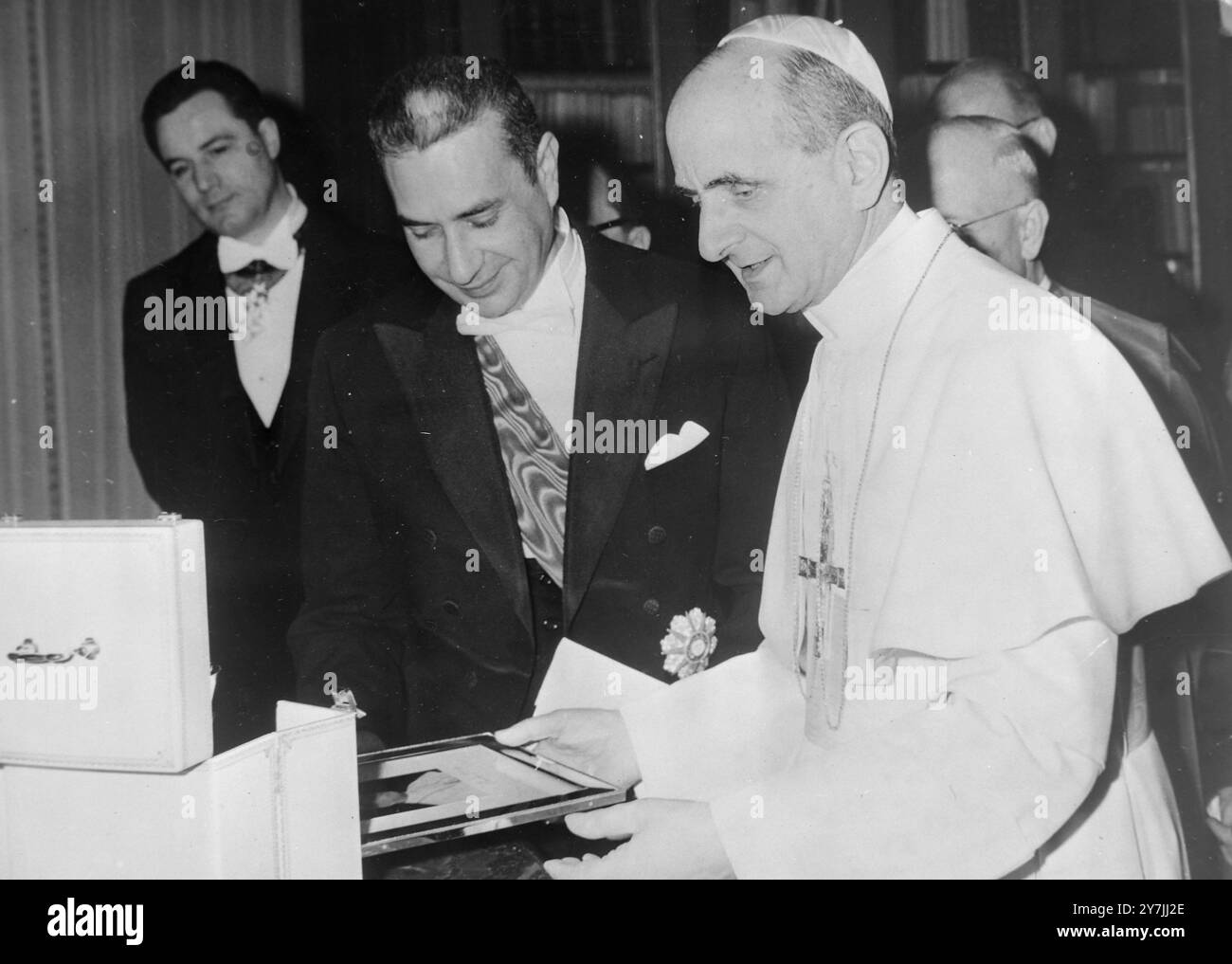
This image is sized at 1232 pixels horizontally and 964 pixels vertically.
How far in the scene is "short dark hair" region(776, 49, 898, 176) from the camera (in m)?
1.93

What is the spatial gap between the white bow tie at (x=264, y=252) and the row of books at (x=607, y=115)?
54 cm

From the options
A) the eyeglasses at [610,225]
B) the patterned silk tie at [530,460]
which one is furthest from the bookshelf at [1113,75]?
the patterned silk tie at [530,460]

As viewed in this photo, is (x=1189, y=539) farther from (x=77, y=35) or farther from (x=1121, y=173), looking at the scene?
(x=77, y=35)

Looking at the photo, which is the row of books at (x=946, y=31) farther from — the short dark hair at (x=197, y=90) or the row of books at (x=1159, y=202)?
the short dark hair at (x=197, y=90)

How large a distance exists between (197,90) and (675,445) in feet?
3.70

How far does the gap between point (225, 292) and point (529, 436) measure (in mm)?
662

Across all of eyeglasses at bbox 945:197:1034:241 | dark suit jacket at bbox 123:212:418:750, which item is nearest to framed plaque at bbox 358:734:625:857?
dark suit jacket at bbox 123:212:418:750

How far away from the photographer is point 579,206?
2.18 m

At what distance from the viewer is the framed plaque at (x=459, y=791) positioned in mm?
1646

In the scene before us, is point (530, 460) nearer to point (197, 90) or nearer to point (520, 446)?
point (520, 446)

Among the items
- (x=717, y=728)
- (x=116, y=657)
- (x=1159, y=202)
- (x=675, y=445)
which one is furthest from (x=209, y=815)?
(x=1159, y=202)
